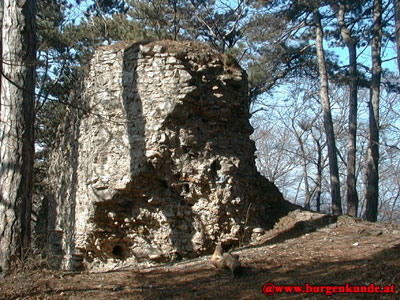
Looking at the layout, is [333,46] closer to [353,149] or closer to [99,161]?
[353,149]

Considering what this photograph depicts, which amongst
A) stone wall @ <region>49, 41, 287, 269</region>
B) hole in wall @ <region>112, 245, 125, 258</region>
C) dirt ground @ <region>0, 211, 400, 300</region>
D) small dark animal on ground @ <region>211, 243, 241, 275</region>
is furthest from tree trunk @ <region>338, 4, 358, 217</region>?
small dark animal on ground @ <region>211, 243, 241, 275</region>

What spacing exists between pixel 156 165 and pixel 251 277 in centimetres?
294

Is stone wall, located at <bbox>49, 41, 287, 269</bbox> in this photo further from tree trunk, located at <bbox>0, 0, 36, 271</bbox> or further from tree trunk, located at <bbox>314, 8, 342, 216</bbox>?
tree trunk, located at <bbox>314, 8, 342, 216</bbox>

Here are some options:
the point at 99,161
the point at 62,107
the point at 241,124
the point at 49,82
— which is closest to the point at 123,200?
the point at 99,161

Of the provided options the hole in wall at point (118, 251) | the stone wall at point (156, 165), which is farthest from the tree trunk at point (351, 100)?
the hole in wall at point (118, 251)

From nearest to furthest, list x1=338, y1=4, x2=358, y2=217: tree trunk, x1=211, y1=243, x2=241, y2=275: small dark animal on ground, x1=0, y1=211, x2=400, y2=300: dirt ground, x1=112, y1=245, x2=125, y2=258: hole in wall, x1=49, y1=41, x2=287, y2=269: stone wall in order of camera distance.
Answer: x1=0, y1=211, x2=400, y2=300: dirt ground
x1=211, y1=243, x2=241, y2=275: small dark animal on ground
x1=49, y1=41, x2=287, y2=269: stone wall
x1=112, y1=245, x2=125, y2=258: hole in wall
x1=338, y1=4, x2=358, y2=217: tree trunk

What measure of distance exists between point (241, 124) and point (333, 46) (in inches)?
335

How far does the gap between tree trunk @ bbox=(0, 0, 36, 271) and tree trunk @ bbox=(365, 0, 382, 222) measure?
9663mm

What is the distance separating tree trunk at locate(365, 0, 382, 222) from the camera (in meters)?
12.8

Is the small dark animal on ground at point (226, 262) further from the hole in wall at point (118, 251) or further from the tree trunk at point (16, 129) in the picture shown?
the hole in wall at point (118, 251)

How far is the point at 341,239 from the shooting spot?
699cm

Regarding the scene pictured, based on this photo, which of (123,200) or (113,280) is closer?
(113,280)

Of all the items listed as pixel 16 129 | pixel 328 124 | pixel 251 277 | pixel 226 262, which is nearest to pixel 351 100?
pixel 328 124

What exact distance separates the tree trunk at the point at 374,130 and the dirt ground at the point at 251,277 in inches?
244
